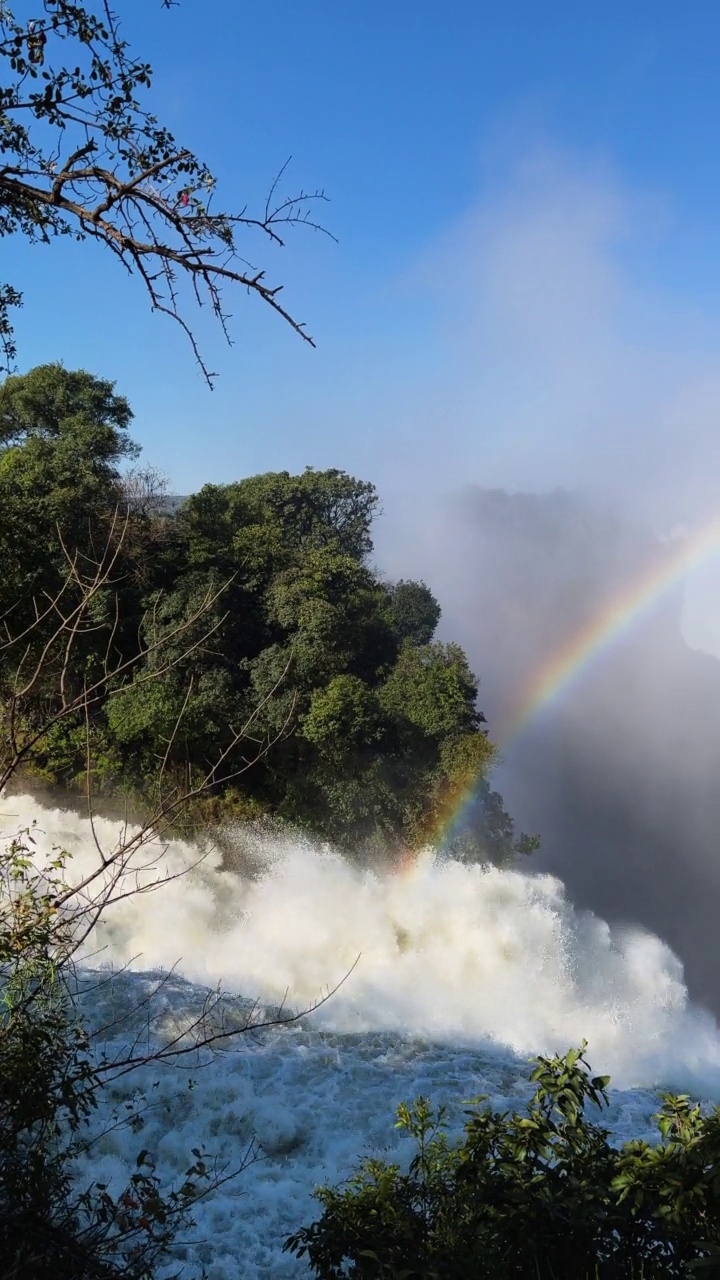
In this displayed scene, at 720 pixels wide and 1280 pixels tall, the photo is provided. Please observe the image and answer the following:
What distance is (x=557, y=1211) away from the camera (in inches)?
88.7

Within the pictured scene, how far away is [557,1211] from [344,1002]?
741cm

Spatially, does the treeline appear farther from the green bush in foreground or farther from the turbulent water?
the green bush in foreground

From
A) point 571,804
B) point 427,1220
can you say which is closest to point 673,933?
point 571,804

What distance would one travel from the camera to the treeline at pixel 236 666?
11.9 metres

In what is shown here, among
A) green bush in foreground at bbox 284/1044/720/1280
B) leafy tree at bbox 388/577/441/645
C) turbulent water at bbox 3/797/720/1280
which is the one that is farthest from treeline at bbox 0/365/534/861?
green bush in foreground at bbox 284/1044/720/1280

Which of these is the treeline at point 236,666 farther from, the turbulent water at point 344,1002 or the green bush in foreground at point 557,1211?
the green bush in foreground at point 557,1211

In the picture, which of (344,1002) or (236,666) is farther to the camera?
(236,666)

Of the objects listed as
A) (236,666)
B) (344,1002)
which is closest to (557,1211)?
(344,1002)

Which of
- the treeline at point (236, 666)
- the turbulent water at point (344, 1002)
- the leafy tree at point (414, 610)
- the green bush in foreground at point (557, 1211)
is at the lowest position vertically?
the green bush in foreground at point (557, 1211)

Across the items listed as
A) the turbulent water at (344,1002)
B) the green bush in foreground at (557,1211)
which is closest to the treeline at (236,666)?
the turbulent water at (344,1002)

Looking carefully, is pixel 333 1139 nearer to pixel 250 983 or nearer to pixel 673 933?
pixel 250 983

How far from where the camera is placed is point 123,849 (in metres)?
2.15

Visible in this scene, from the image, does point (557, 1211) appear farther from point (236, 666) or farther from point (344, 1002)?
point (236, 666)

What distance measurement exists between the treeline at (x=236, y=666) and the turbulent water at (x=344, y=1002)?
1041mm
